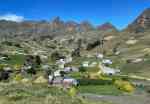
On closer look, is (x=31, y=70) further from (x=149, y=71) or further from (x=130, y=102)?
(x=130, y=102)

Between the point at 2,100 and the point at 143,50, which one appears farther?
the point at 143,50

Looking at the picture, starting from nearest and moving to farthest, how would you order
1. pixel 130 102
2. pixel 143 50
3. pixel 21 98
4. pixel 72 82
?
1. pixel 21 98
2. pixel 130 102
3. pixel 72 82
4. pixel 143 50

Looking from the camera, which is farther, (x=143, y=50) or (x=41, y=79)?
(x=143, y=50)

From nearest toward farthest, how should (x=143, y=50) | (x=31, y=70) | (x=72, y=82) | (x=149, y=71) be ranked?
(x=72, y=82), (x=31, y=70), (x=149, y=71), (x=143, y=50)

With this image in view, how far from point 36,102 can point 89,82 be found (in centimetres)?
6855

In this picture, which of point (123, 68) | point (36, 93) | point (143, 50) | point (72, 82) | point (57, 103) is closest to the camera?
point (57, 103)

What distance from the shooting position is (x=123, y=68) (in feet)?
492

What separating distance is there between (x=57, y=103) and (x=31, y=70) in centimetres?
9478

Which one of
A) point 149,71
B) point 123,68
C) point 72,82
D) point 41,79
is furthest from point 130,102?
point 123,68

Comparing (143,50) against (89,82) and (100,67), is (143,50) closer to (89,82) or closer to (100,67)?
(100,67)

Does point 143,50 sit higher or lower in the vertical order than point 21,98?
higher

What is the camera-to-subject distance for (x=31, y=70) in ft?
391

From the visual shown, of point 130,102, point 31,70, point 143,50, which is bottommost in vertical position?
point 130,102

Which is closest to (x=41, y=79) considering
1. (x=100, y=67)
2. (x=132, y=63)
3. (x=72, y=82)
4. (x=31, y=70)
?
(x=72, y=82)
